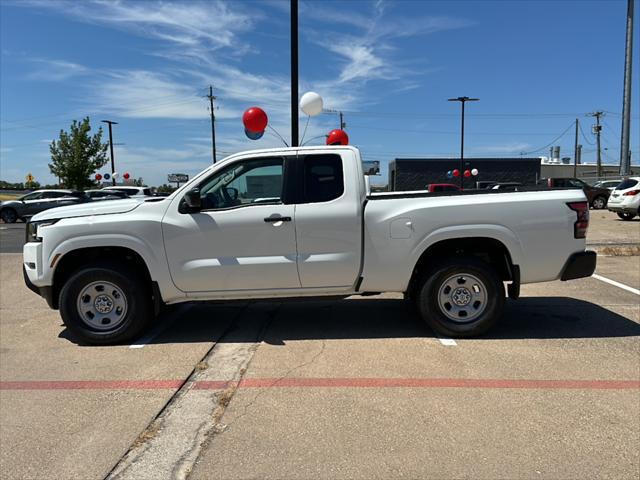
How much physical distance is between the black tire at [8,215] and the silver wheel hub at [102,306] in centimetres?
2357

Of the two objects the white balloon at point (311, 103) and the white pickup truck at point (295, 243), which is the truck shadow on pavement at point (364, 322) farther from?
the white balloon at point (311, 103)

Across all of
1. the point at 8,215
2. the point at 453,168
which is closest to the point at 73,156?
the point at 8,215

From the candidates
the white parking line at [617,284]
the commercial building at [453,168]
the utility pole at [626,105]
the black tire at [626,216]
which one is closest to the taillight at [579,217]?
the white parking line at [617,284]

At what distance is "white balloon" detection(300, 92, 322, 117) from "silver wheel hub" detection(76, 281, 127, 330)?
678 cm

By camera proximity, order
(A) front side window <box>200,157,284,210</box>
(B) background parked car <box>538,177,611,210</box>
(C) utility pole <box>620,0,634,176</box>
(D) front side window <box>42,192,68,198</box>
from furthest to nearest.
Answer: (C) utility pole <box>620,0,634,176</box> < (B) background parked car <box>538,177,611,210</box> < (D) front side window <box>42,192,68,198</box> < (A) front side window <box>200,157,284,210</box>

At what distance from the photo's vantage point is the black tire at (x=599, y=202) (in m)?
26.1

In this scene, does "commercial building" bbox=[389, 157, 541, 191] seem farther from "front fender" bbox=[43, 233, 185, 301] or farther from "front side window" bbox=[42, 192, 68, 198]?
"front fender" bbox=[43, 233, 185, 301]

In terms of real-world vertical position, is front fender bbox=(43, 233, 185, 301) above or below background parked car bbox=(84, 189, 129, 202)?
below

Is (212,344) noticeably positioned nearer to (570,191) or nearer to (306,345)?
(306,345)

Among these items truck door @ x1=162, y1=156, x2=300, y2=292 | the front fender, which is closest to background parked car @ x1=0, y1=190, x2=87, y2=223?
the front fender

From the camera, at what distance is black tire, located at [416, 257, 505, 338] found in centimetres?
497

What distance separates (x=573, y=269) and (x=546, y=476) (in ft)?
9.18

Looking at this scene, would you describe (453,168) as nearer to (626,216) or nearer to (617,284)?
(626,216)

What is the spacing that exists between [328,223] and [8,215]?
83.6ft
